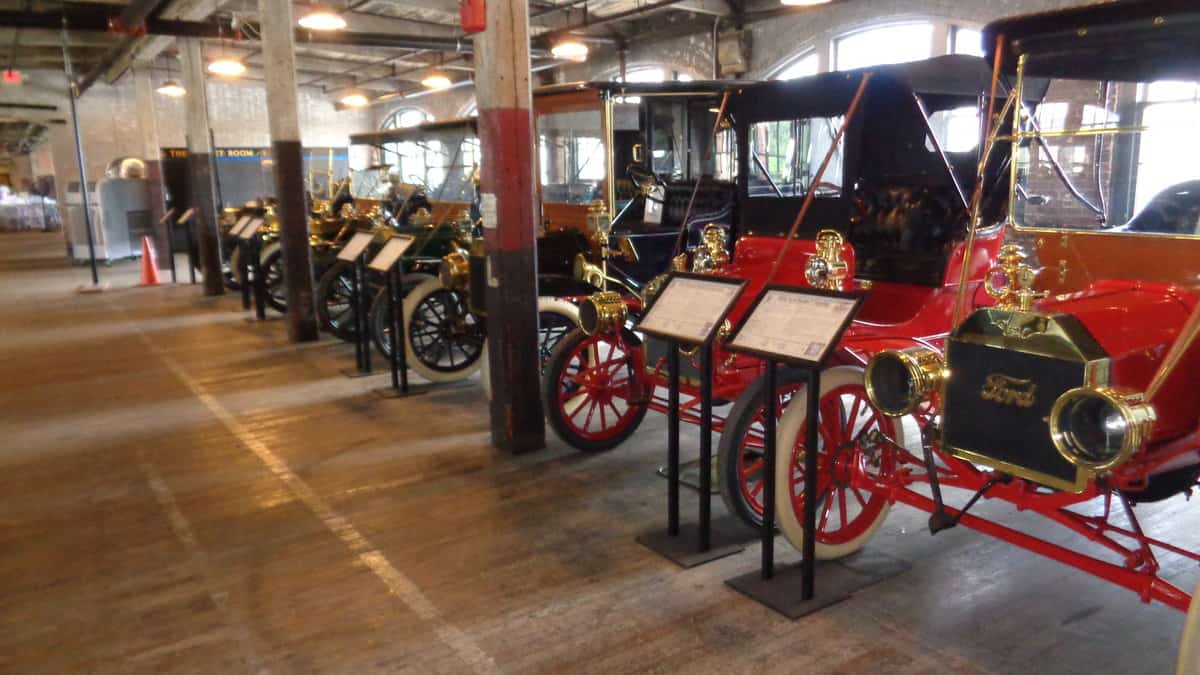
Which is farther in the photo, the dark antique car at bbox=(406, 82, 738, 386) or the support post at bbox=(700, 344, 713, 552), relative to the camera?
the dark antique car at bbox=(406, 82, 738, 386)

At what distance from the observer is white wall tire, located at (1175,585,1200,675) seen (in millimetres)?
1842

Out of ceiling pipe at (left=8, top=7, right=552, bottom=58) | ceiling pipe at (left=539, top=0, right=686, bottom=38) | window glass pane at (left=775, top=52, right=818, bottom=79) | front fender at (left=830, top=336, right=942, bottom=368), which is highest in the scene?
ceiling pipe at (left=539, top=0, right=686, bottom=38)

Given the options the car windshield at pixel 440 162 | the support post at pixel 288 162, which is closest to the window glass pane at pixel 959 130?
the car windshield at pixel 440 162

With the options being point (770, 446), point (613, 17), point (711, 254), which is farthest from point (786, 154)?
point (613, 17)

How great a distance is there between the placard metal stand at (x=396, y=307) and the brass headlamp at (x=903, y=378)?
3.62m

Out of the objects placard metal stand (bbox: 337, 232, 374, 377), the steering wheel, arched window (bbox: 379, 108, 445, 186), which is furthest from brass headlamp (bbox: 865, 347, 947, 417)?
arched window (bbox: 379, 108, 445, 186)

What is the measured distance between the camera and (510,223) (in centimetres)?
436

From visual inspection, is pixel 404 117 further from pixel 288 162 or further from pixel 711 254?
pixel 711 254

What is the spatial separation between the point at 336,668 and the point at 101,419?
12.3ft

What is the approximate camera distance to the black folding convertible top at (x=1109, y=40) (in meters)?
2.27

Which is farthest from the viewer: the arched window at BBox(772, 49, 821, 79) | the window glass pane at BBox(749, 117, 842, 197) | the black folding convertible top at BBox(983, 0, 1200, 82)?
the arched window at BBox(772, 49, 821, 79)

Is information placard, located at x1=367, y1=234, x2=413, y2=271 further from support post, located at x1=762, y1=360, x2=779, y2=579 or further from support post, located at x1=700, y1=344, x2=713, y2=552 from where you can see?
support post, located at x1=762, y1=360, x2=779, y2=579

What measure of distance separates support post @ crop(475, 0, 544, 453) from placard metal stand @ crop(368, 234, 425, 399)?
128 cm

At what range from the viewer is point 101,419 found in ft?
17.9
